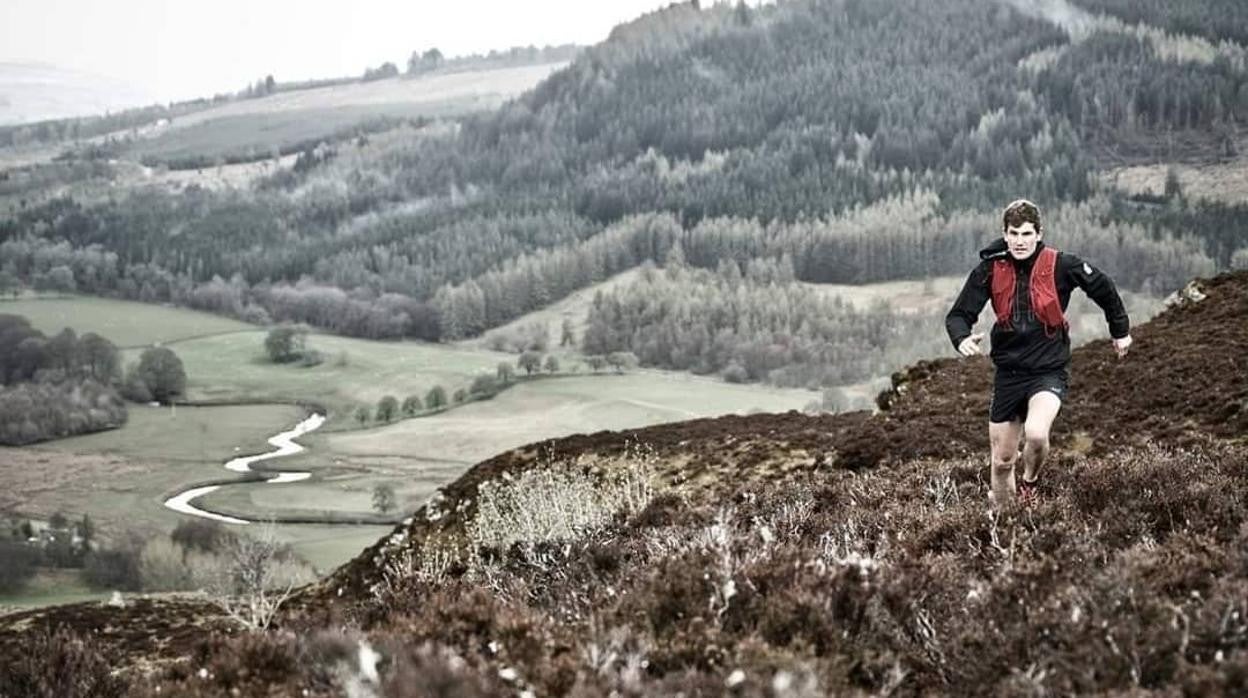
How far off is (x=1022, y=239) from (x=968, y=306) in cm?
94

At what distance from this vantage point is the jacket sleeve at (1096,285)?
386 inches

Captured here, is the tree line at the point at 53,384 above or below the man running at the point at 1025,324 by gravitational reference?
below

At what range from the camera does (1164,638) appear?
5121mm

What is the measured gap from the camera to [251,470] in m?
115

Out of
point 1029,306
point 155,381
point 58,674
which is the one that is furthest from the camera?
point 155,381

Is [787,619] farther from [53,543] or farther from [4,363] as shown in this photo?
[4,363]

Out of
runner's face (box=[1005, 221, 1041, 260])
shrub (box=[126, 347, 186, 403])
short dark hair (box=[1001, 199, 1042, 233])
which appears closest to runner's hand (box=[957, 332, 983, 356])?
runner's face (box=[1005, 221, 1041, 260])

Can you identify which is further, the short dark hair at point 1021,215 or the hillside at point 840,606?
the short dark hair at point 1021,215

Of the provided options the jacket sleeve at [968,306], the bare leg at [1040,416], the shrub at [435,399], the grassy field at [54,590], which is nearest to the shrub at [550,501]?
the jacket sleeve at [968,306]

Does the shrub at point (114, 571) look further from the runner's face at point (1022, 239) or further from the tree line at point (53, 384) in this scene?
the runner's face at point (1022, 239)

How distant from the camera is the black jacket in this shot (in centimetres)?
985

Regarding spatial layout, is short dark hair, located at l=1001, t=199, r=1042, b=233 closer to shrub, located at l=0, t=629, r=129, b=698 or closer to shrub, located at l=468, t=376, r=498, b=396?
shrub, located at l=0, t=629, r=129, b=698

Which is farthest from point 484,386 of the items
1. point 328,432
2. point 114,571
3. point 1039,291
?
point 1039,291

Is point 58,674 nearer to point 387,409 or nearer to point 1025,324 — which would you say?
point 1025,324
